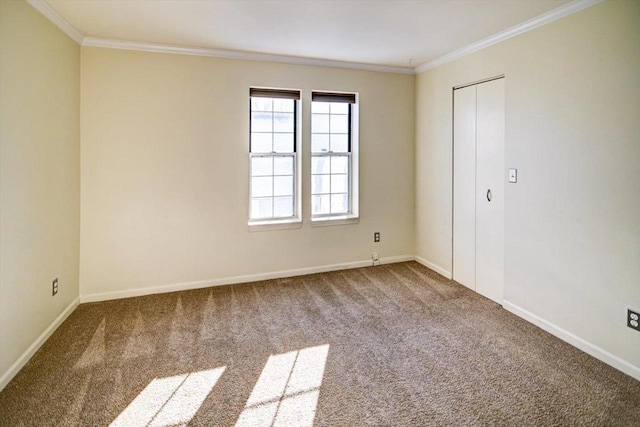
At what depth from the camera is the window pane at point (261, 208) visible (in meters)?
4.14

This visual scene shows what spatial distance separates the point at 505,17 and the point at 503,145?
1.08 metres

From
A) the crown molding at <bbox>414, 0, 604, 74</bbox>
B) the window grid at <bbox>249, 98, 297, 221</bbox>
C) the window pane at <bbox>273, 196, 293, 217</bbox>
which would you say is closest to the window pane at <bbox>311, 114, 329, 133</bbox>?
the window grid at <bbox>249, 98, 297, 221</bbox>

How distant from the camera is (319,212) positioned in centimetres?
446

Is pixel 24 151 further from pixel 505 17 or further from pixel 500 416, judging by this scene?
pixel 505 17

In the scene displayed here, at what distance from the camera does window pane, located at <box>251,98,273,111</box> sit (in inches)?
158

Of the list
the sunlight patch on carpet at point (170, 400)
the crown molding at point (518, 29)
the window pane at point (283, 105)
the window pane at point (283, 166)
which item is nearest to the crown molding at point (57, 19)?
the window pane at point (283, 105)

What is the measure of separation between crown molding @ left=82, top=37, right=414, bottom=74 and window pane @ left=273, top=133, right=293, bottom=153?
2.66 feet

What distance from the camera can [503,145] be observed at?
3.33 metres

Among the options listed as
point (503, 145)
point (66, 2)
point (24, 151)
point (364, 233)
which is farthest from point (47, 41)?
point (503, 145)

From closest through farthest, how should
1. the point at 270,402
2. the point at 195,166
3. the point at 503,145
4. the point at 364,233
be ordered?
the point at 270,402
the point at 503,145
the point at 195,166
the point at 364,233

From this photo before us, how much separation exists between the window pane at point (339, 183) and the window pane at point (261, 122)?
3.32 ft

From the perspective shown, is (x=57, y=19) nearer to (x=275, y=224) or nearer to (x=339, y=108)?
(x=275, y=224)

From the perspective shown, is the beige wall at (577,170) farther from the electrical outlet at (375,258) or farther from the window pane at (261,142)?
the window pane at (261,142)

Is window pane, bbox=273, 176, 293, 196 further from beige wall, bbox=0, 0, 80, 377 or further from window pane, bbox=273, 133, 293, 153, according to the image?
beige wall, bbox=0, 0, 80, 377
